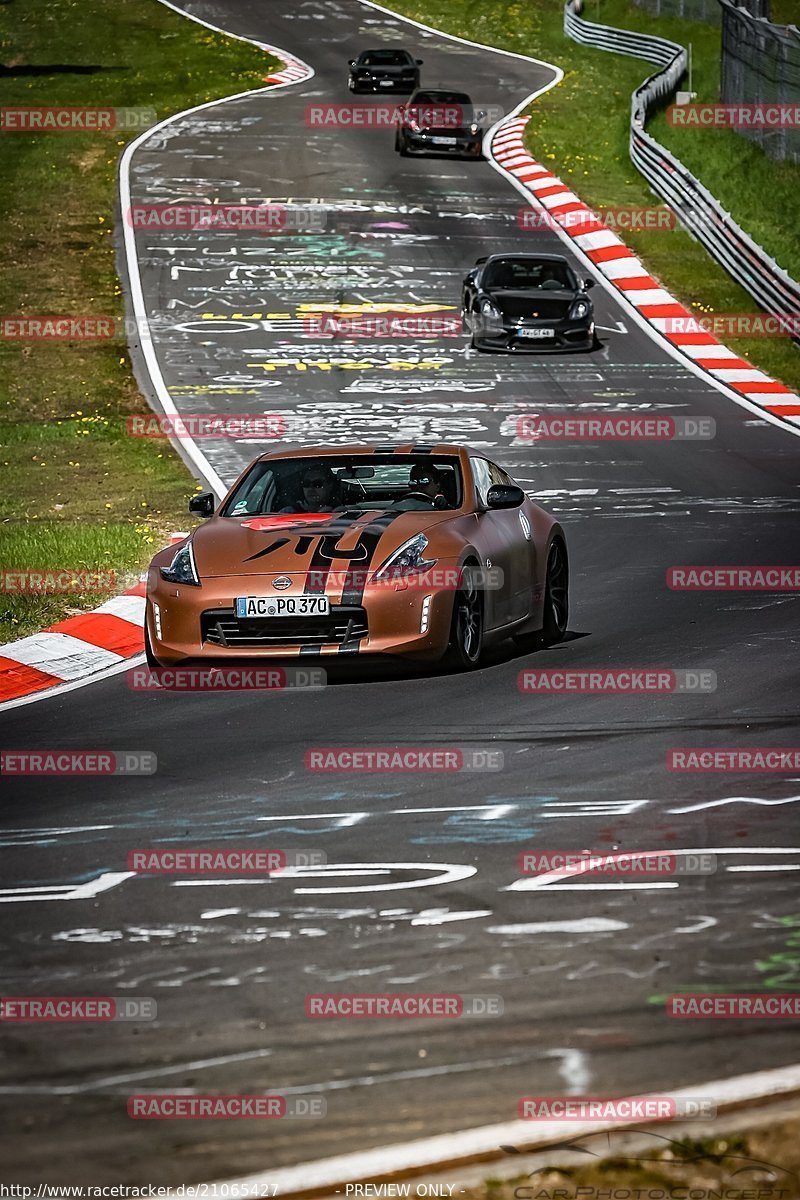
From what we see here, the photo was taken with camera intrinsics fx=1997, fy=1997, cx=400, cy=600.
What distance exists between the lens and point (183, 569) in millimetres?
10859

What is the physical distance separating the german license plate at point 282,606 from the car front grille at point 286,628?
0.02 metres

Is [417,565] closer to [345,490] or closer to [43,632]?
[345,490]

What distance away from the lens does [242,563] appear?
10664 millimetres

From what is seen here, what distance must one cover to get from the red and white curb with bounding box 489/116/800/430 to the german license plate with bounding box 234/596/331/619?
42.9ft

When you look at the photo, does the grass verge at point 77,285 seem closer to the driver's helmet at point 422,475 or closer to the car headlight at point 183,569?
the car headlight at point 183,569

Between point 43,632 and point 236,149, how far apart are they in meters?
29.7

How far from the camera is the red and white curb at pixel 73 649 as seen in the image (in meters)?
11.3

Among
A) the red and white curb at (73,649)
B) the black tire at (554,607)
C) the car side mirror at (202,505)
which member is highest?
the car side mirror at (202,505)

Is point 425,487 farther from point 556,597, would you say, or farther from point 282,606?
point 282,606

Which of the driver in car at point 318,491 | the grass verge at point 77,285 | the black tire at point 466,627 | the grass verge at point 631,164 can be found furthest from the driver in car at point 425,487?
the grass verge at point 631,164

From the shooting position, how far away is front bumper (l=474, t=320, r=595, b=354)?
85.5ft

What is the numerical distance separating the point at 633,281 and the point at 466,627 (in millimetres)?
20690

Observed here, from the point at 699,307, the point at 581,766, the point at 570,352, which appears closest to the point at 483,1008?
the point at 581,766

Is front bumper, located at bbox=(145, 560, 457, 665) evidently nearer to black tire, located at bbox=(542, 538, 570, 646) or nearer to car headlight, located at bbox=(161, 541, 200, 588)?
car headlight, located at bbox=(161, 541, 200, 588)
